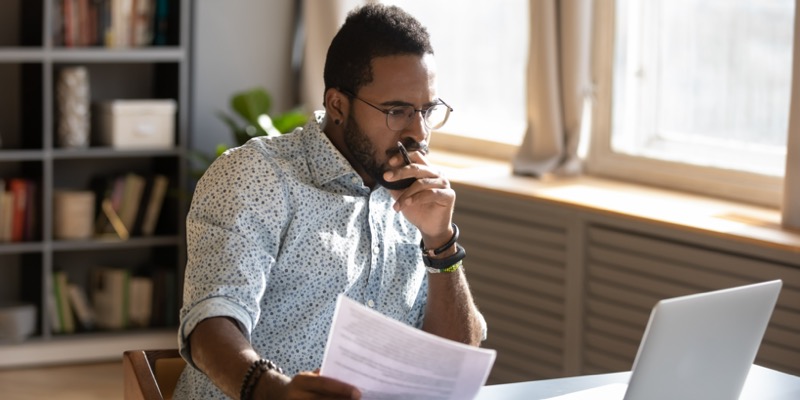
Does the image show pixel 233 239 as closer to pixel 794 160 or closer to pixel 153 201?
pixel 794 160

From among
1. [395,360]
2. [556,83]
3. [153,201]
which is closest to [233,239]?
[395,360]

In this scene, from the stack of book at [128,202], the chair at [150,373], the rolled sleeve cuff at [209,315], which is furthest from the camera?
the stack of book at [128,202]

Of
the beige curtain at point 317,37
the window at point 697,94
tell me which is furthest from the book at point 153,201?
the window at point 697,94

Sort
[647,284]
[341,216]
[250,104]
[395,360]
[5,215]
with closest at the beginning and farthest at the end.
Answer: [395,360] → [341,216] → [647,284] → [5,215] → [250,104]

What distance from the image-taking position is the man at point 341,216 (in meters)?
1.97

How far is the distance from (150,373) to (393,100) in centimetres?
62

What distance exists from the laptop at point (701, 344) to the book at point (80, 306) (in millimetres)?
3281

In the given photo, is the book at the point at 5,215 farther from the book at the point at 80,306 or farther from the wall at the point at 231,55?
the wall at the point at 231,55

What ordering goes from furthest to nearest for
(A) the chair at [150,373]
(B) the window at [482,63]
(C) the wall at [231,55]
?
1. (C) the wall at [231,55]
2. (B) the window at [482,63]
3. (A) the chair at [150,373]

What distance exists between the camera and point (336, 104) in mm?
2146

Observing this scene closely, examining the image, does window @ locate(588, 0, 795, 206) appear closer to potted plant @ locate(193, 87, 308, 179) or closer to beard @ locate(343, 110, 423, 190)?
potted plant @ locate(193, 87, 308, 179)

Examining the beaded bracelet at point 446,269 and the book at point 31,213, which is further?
the book at point 31,213

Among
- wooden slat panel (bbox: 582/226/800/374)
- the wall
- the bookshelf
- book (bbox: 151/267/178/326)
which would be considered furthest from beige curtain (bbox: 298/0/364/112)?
wooden slat panel (bbox: 582/226/800/374)

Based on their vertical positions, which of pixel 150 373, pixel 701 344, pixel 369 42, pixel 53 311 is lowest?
pixel 53 311
